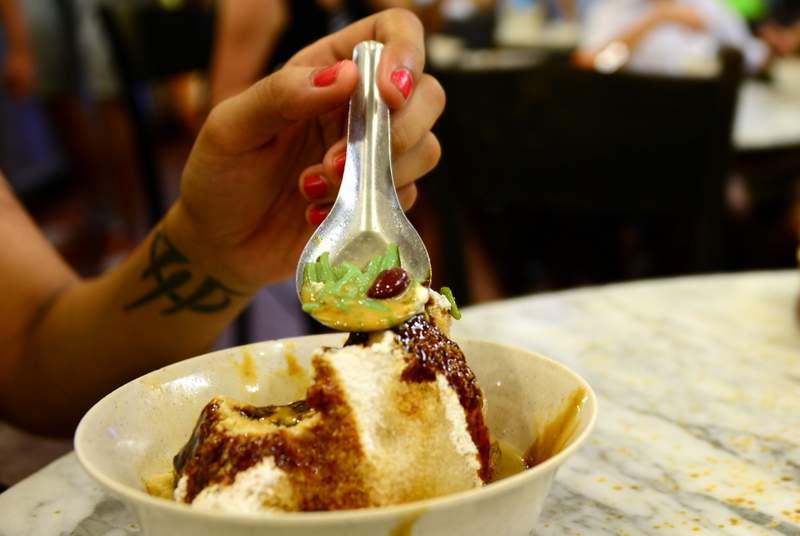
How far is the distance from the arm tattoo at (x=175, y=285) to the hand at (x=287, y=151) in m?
0.02

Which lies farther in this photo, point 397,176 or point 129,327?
point 129,327

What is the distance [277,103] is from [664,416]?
487 millimetres

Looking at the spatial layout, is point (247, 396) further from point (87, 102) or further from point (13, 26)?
point (87, 102)

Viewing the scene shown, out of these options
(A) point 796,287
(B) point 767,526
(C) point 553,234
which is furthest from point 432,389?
(C) point 553,234

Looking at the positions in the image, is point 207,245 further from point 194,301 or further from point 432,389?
point 432,389

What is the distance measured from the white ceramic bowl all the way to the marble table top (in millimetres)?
81

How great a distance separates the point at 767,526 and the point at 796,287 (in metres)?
0.71

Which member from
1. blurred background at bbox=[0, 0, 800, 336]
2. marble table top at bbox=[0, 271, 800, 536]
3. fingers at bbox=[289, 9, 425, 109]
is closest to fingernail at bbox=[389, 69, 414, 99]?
fingers at bbox=[289, 9, 425, 109]

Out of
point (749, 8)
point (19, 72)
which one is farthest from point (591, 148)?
point (749, 8)

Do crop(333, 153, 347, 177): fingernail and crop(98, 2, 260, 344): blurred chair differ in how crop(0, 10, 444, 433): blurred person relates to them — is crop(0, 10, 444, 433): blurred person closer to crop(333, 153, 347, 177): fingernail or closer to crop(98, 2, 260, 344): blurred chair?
crop(333, 153, 347, 177): fingernail

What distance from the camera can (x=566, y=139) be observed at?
5.84 ft

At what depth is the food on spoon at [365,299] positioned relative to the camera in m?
0.56

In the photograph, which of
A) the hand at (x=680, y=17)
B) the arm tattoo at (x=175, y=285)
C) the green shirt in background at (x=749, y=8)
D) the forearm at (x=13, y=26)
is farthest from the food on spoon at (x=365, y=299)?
the green shirt in background at (x=749, y=8)

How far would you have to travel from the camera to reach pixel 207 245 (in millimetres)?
1022
